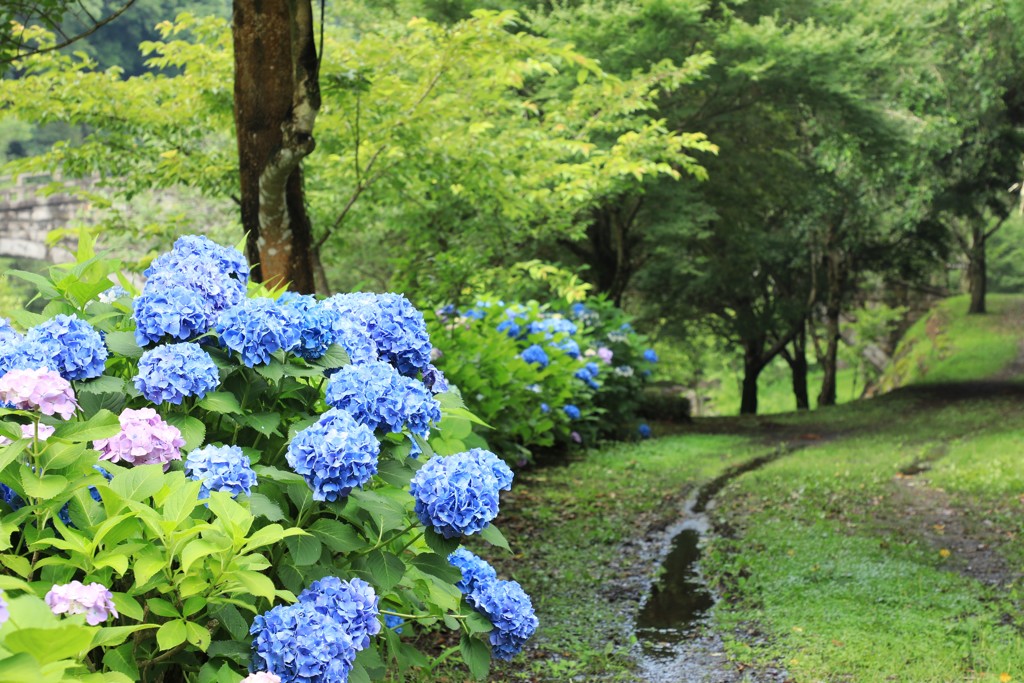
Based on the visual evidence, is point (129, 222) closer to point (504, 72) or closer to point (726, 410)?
point (504, 72)

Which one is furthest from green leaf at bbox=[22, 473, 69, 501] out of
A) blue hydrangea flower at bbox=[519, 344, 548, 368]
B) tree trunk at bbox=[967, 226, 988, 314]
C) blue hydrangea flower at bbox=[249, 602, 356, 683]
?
tree trunk at bbox=[967, 226, 988, 314]

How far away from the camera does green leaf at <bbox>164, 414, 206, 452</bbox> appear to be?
2.30 metres

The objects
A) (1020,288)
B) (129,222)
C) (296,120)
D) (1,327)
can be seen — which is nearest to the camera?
(1,327)

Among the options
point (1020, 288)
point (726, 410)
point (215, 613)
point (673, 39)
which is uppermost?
point (673, 39)

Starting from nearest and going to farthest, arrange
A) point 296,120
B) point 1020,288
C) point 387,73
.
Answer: point 296,120
point 387,73
point 1020,288

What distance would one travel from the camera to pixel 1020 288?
32062 mm

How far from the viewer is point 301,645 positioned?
2.04 m

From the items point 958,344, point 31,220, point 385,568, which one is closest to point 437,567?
point 385,568

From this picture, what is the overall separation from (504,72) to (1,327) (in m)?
4.44

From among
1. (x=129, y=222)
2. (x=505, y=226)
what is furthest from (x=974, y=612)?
(x=129, y=222)

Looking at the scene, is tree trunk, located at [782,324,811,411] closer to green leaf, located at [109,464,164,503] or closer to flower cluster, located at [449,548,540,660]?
flower cluster, located at [449,548,540,660]

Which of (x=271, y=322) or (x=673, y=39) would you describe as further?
(x=673, y=39)

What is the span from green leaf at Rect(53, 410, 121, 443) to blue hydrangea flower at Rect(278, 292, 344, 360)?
1.64 ft

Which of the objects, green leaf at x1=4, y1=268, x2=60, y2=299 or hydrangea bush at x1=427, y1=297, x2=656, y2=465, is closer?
green leaf at x1=4, y1=268, x2=60, y2=299
